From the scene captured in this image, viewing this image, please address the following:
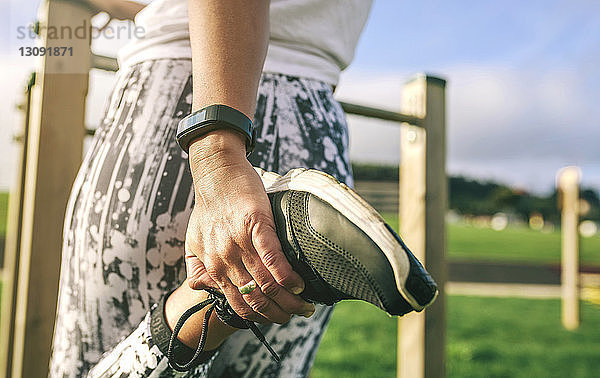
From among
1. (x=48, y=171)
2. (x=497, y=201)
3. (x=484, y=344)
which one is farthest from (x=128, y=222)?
(x=497, y=201)

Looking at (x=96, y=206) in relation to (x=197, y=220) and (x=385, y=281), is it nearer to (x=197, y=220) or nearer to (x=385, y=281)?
(x=197, y=220)

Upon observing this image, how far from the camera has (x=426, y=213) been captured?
5.57ft

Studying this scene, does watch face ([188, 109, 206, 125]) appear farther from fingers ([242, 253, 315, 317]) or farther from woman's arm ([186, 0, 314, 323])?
fingers ([242, 253, 315, 317])

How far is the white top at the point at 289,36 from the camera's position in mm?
707

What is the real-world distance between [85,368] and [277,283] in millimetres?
367

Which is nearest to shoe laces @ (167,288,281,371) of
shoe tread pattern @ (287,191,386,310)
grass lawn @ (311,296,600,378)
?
shoe tread pattern @ (287,191,386,310)

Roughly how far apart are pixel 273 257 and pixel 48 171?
2.98ft

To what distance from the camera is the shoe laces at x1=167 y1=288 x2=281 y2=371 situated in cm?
59

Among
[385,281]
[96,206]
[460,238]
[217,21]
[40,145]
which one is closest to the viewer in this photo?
[385,281]

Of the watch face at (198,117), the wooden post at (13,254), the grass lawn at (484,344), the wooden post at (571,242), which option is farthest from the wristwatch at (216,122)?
the wooden post at (571,242)

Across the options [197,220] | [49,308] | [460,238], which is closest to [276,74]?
[197,220]

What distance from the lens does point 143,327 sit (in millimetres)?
659

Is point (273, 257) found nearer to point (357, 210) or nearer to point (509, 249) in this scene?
point (357, 210)

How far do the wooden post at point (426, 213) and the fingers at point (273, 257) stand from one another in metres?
1.20
